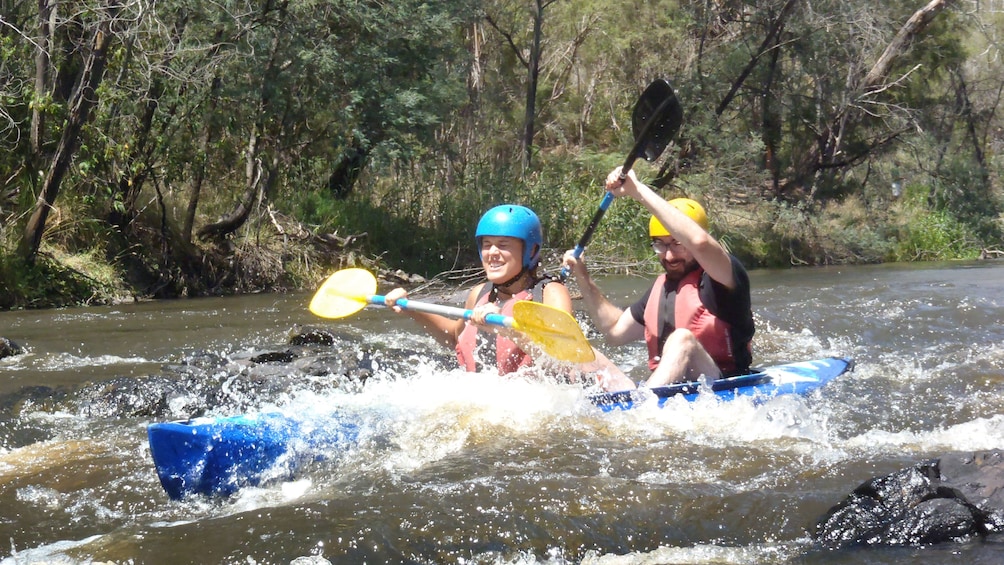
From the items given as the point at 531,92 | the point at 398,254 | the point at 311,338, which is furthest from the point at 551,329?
the point at 531,92

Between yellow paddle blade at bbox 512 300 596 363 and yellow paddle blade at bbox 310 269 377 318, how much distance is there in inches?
49.8

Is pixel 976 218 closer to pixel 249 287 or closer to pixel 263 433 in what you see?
pixel 249 287

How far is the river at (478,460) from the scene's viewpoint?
302 centimetres

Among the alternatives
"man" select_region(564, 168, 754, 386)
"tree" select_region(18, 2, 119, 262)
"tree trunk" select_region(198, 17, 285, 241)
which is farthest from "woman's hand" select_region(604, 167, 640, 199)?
"tree trunk" select_region(198, 17, 285, 241)

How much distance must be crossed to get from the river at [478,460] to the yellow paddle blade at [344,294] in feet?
1.50

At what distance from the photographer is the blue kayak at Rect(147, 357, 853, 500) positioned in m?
3.51

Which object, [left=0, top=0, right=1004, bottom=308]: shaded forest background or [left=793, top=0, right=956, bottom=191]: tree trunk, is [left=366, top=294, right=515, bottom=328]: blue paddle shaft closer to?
[left=0, top=0, right=1004, bottom=308]: shaded forest background

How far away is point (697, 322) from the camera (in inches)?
190

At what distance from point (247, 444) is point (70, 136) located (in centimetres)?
782

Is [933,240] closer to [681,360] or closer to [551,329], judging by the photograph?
[681,360]

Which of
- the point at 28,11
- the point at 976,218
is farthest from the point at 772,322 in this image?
the point at 976,218

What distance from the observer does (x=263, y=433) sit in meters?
3.77

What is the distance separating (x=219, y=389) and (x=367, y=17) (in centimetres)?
859

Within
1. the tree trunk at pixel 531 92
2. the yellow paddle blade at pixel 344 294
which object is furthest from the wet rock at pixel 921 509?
the tree trunk at pixel 531 92
